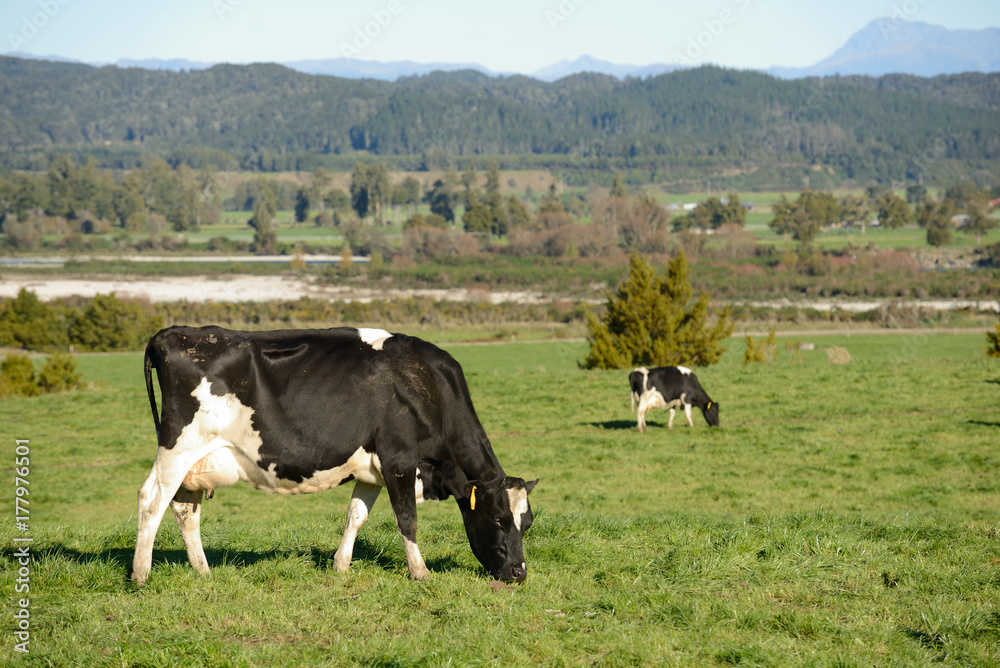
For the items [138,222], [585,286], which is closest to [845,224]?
[585,286]

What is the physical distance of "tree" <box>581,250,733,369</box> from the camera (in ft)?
120

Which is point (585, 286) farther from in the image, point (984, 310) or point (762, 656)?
point (762, 656)

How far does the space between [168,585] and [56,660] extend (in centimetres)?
150

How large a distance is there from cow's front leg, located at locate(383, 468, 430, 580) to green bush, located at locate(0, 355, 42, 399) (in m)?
28.2

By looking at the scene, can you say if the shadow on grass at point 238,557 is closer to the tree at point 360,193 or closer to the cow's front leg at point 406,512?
the cow's front leg at point 406,512

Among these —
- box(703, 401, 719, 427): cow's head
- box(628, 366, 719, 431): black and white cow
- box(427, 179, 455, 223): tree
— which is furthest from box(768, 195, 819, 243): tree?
box(628, 366, 719, 431): black and white cow

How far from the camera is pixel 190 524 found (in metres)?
7.20

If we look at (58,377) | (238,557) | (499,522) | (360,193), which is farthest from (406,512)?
(360,193)

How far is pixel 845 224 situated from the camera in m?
166

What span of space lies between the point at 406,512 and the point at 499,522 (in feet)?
2.55

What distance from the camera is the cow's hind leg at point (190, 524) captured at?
23.5 ft

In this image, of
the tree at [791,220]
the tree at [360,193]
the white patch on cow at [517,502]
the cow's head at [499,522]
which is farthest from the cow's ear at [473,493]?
the tree at [360,193]

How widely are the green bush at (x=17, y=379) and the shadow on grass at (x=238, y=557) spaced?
25992 millimetres

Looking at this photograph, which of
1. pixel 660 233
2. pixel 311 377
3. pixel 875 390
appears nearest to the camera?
pixel 311 377
